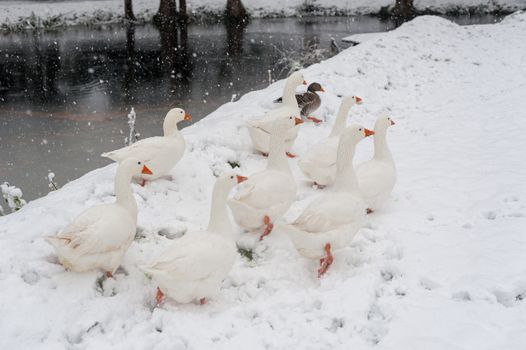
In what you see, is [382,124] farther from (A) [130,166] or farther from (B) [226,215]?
(A) [130,166]

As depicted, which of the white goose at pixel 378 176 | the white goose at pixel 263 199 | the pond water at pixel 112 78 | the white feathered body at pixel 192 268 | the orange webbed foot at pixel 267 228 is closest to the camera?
the white feathered body at pixel 192 268

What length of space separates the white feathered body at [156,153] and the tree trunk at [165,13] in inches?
913

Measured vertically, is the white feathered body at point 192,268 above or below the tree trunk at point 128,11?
below

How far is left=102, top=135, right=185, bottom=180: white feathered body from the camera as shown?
4926 millimetres

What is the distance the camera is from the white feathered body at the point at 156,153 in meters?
4.93

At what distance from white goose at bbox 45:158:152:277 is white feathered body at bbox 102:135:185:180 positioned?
0.94 m

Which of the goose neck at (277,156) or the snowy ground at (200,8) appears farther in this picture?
the snowy ground at (200,8)

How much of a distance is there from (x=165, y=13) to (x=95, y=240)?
25476 millimetres

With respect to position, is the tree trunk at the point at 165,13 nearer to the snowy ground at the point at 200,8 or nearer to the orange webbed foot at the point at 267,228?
the snowy ground at the point at 200,8

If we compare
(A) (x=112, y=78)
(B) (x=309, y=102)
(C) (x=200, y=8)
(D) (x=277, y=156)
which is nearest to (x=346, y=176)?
(D) (x=277, y=156)

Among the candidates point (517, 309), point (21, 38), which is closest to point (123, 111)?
point (517, 309)

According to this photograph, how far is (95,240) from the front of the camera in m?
3.59

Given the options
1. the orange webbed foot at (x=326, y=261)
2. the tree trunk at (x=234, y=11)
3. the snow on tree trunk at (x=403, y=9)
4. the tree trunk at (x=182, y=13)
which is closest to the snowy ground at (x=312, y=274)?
the orange webbed foot at (x=326, y=261)

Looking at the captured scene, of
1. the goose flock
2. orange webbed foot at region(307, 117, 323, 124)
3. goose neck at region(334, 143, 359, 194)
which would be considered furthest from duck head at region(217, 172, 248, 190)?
orange webbed foot at region(307, 117, 323, 124)
